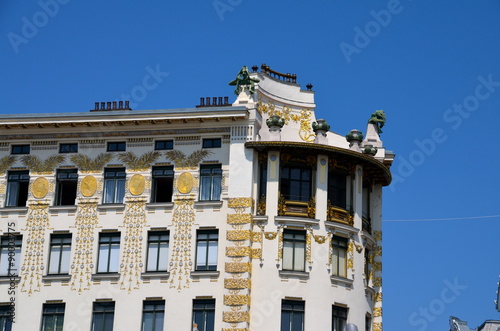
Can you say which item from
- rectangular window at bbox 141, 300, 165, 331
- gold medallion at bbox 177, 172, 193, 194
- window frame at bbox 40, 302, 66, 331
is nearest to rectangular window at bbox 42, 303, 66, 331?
window frame at bbox 40, 302, 66, 331

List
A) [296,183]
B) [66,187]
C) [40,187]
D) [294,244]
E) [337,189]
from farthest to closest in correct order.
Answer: [66,187] → [40,187] → [337,189] → [296,183] → [294,244]

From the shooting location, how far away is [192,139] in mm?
55594

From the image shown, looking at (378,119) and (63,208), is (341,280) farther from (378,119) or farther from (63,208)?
(63,208)

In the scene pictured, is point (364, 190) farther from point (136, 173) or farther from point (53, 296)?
point (53, 296)

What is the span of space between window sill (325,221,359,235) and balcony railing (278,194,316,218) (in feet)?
3.13

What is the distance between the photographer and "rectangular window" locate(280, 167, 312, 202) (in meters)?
54.6

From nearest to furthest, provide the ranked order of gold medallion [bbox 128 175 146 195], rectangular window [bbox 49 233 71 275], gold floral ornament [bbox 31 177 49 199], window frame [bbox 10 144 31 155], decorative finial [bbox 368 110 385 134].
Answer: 1. rectangular window [bbox 49 233 71 275]
2. gold medallion [bbox 128 175 146 195]
3. gold floral ornament [bbox 31 177 49 199]
4. window frame [bbox 10 144 31 155]
5. decorative finial [bbox 368 110 385 134]

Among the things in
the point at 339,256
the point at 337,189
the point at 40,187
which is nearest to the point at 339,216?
the point at 337,189

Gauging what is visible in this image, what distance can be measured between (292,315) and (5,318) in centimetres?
1556

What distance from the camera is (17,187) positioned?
57.0m

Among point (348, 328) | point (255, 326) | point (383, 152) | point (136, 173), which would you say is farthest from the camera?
point (383, 152)

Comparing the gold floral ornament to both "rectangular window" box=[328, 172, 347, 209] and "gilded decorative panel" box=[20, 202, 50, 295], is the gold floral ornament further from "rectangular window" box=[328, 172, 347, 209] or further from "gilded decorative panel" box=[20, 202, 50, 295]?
"rectangular window" box=[328, 172, 347, 209]

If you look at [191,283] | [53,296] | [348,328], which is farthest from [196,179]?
[348,328]

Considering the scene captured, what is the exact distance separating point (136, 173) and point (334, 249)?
37.7ft
